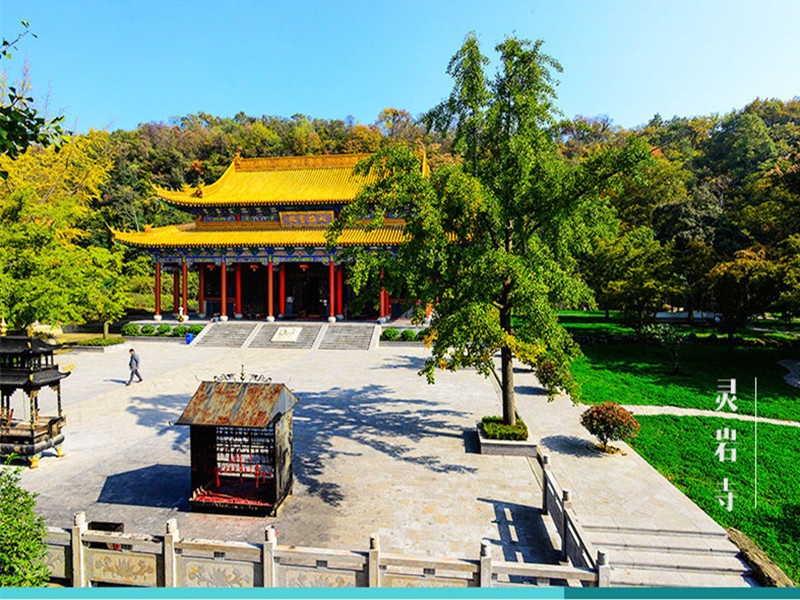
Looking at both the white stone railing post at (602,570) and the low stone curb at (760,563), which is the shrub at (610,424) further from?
the white stone railing post at (602,570)

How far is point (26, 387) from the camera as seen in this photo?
9031 mm

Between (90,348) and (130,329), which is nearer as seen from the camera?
(90,348)

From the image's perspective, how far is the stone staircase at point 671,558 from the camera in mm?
5789

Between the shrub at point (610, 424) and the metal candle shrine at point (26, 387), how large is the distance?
11.1 meters

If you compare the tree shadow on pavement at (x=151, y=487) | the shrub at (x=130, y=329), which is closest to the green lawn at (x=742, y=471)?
the tree shadow on pavement at (x=151, y=487)

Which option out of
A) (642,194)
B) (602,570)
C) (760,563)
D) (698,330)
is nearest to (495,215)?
(602,570)

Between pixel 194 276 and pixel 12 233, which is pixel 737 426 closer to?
pixel 12 233

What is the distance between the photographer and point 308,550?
4785mm

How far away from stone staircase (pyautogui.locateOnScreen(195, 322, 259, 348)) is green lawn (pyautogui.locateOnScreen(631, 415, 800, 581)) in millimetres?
20529

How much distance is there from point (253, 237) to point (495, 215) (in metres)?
23.2

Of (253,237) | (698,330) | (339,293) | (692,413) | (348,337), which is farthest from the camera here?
(339,293)

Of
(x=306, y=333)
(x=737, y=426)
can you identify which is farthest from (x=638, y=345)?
(x=306, y=333)

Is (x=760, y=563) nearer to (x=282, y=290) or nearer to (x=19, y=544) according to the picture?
(x=19, y=544)

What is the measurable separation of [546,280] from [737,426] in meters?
8.03
